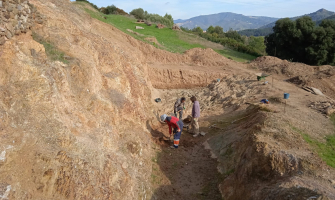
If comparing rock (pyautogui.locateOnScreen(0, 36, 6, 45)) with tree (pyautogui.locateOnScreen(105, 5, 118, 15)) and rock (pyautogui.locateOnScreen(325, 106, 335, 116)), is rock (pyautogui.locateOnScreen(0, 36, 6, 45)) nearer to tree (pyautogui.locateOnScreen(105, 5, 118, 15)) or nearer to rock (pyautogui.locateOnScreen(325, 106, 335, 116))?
rock (pyautogui.locateOnScreen(325, 106, 335, 116))

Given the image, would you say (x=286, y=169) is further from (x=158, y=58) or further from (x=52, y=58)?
(x=158, y=58)

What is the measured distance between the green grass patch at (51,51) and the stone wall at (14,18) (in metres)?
0.41

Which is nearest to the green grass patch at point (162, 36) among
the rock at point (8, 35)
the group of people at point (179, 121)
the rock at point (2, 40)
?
the group of people at point (179, 121)

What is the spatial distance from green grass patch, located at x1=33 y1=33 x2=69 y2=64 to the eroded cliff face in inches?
8.7

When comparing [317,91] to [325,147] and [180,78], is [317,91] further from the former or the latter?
[180,78]

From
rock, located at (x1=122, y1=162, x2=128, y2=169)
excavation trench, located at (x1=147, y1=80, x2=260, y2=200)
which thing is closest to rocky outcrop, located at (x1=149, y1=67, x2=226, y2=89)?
excavation trench, located at (x1=147, y1=80, x2=260, y2=200)

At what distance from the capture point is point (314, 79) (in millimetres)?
15617

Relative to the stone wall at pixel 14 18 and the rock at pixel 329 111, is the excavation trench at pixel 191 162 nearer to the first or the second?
the rock at pixel 329 111

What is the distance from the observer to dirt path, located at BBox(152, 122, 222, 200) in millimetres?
7461

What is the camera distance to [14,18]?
22.7ft

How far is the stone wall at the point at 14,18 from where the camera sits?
6.40 m

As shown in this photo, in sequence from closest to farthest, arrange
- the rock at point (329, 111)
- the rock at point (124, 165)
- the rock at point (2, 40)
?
the rock at point (2, 40), the rock at point (124, 165), the rock at point (329, 111)

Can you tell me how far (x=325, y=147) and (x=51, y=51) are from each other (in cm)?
874

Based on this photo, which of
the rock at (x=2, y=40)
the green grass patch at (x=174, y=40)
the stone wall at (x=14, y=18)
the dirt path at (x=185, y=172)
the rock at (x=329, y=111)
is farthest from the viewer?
the green grass patch at (x=174, y=40)
